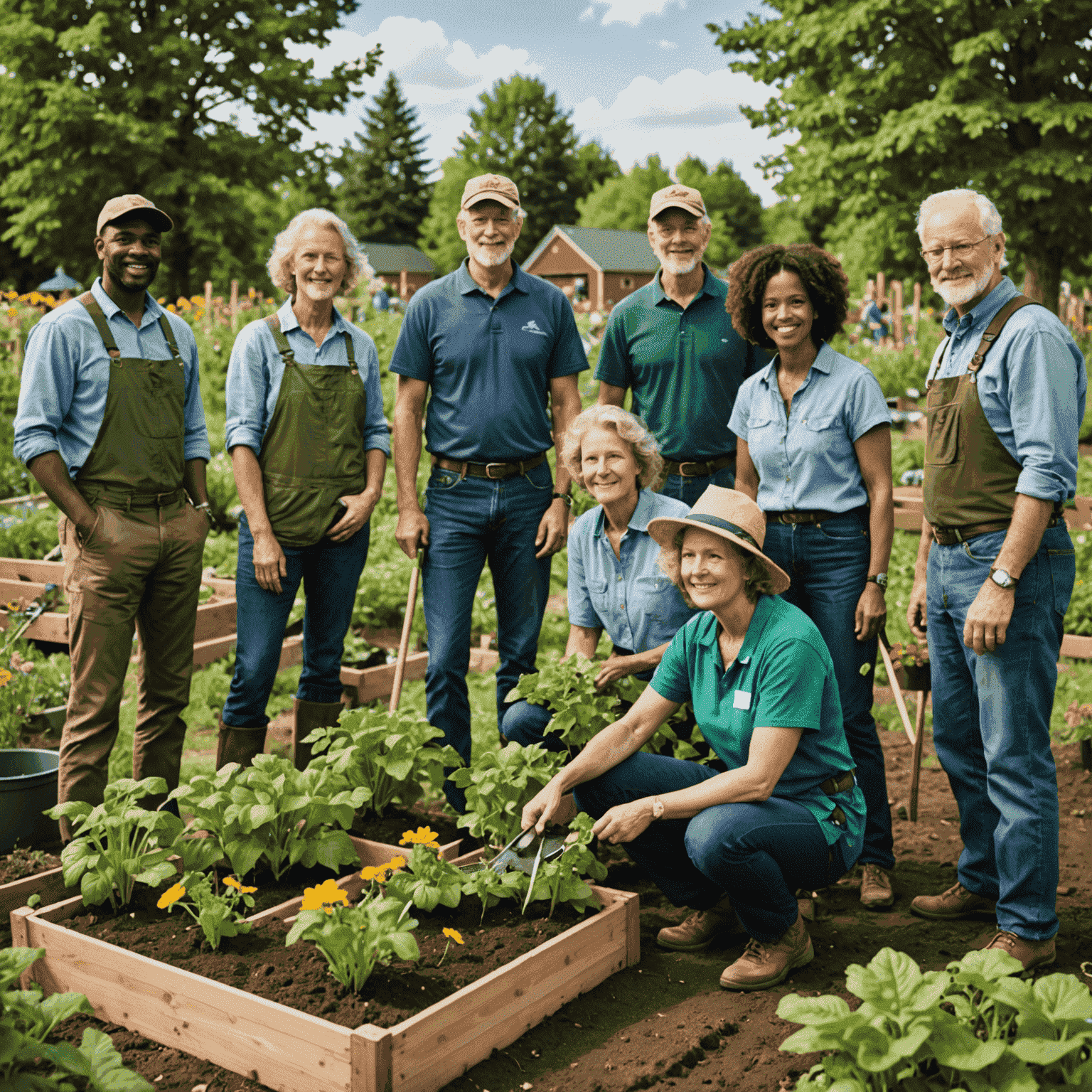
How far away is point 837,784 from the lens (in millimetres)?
3131

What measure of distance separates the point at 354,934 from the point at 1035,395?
7.41ft

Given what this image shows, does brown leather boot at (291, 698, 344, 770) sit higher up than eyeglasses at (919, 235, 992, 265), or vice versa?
eyeglasses at (919, 235, 992, 265)

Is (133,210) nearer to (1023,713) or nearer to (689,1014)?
(689,1014)

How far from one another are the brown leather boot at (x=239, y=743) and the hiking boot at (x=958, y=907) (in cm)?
244

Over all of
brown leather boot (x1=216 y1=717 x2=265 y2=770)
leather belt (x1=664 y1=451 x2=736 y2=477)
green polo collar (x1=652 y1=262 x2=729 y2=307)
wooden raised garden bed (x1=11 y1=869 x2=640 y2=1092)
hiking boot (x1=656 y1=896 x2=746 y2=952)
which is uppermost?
green polo collar (x1=652 y1=262 x2=729 y2=307)

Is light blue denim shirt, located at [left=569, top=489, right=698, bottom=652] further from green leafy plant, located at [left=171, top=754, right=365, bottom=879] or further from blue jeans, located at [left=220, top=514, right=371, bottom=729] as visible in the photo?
green leafy plant, located at [left=171, top=754, right=365, bottom=879]

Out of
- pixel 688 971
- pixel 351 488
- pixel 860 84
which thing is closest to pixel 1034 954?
pixel 688 971

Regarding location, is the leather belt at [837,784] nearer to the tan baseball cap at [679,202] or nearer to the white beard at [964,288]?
the white beard at [964,288]

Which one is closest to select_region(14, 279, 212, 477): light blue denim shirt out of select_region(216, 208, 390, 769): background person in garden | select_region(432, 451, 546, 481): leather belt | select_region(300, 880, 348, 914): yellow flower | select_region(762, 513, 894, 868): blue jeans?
select_region(216, 208, 390, 769): background person in garden

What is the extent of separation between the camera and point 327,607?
4.25 m

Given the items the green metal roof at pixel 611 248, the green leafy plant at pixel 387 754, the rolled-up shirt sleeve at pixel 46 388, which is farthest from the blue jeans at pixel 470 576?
the green metal roof at pixel 611 248

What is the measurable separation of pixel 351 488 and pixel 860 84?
13.5 m

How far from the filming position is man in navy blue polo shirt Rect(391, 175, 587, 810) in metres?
4.16

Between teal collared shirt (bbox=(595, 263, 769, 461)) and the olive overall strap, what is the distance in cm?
176
